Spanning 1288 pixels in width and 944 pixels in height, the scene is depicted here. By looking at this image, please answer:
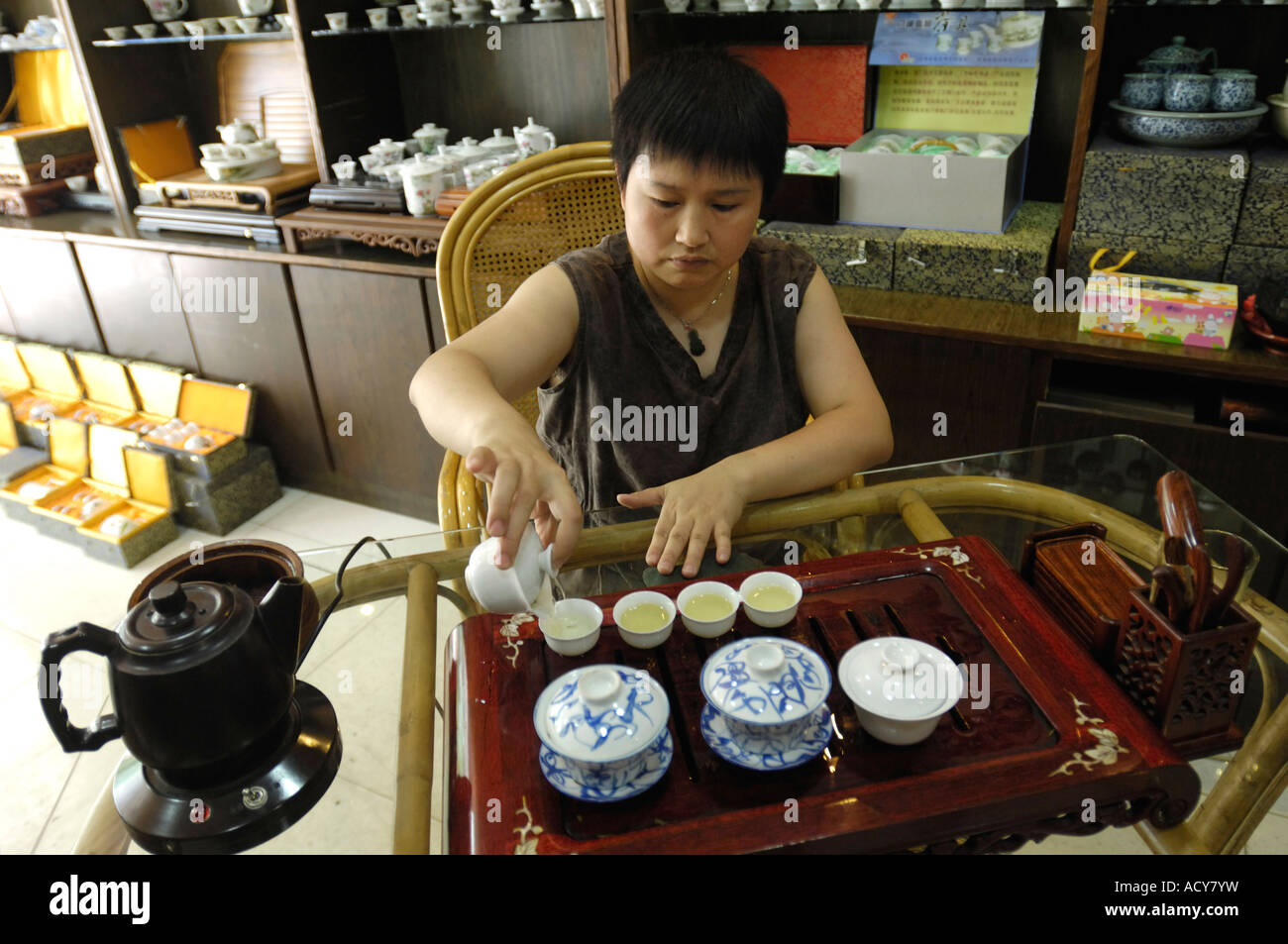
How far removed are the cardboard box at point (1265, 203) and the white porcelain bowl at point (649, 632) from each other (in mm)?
1566

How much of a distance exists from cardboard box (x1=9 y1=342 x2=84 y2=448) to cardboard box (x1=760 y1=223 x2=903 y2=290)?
272 cm

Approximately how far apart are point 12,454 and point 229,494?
3.13 feet

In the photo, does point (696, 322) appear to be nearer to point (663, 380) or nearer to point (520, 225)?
point (663, 380)

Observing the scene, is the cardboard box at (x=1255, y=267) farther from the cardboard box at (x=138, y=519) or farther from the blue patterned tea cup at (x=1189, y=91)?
the cardboard box at (x=138, y=519)

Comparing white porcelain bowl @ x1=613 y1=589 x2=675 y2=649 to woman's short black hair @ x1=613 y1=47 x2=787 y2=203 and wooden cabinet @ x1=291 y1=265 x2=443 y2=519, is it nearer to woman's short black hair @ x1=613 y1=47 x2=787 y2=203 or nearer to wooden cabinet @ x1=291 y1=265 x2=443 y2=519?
woman's short black hair @ x1=613 y1=47 x2=787 y2=203

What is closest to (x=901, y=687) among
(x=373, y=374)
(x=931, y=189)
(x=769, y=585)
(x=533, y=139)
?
(x=769, y=585)

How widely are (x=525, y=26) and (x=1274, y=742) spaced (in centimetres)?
258

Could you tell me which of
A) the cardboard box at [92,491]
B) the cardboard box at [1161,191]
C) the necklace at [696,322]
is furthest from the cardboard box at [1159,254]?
the cardboard box at [92,491]

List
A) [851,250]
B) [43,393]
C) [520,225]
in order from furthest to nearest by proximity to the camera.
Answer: [43,393]
[851,250]
[520,225]

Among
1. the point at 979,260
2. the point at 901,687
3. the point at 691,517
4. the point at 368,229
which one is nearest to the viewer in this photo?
the point at 901,687

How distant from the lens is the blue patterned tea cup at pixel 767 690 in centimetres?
79

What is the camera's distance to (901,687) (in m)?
0.84
